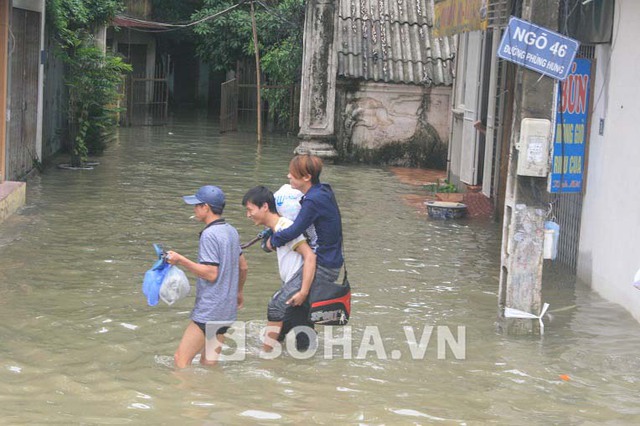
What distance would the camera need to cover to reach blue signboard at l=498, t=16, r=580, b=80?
7.60m

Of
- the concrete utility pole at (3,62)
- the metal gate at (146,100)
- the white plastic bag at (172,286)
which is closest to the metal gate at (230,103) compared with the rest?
the metal gate at (146,100)

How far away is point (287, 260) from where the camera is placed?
6906mm

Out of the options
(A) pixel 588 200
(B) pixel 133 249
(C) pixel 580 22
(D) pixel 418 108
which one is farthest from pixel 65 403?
(D) pixel 418 108

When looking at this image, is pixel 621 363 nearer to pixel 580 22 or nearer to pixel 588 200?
pixel 588 200

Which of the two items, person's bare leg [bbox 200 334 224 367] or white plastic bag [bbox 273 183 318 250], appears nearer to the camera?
person's bare leg [bbox 200 334 224 367]

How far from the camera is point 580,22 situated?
10320mm

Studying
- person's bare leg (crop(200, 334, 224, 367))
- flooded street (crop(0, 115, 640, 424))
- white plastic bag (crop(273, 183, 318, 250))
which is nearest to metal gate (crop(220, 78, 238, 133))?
flooded street (crop(0, 115, 640, 424))

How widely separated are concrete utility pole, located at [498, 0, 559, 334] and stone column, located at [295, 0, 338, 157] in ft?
40.9

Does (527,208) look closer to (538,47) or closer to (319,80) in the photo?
(538,47)

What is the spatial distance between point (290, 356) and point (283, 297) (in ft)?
1.76

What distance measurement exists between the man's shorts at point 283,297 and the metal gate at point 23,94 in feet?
25.6

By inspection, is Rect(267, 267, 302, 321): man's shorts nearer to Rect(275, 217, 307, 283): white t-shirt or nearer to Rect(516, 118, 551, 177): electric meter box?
Rect(275, 217, 307, 283): white t-shirt

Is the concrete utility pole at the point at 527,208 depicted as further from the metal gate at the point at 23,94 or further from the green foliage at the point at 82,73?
the green foliage at the point at 82,73

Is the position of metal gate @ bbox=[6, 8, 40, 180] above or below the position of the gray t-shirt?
above
